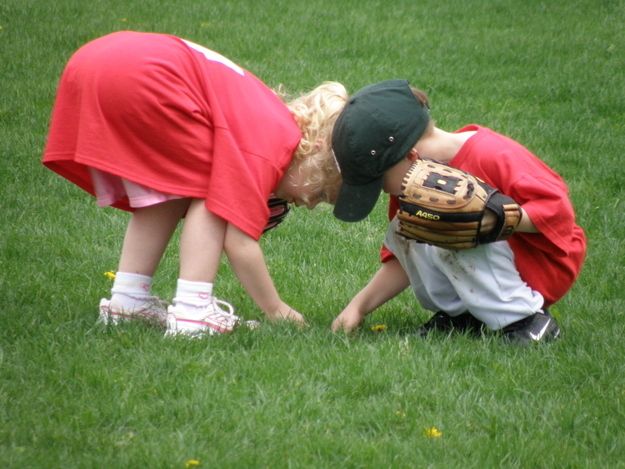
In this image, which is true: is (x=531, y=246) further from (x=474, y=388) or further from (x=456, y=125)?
(x=456, y=125)

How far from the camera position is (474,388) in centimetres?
365

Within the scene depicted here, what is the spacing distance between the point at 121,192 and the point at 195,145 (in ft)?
1.48

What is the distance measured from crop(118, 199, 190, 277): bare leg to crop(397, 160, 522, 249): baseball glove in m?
0.92

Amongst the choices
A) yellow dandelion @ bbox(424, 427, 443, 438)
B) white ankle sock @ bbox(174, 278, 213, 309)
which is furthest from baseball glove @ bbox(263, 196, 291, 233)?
yellow dandelion @ bbox(424, 427, 443, 438)

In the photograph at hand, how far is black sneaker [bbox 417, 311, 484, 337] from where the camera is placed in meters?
4.38

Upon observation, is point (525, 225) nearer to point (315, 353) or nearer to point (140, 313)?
point (315, 353)

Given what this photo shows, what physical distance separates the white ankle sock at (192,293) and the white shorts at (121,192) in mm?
317

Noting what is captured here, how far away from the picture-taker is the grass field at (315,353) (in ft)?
10.5

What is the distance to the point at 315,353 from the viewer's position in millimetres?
3861

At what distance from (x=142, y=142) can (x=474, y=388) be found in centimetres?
148

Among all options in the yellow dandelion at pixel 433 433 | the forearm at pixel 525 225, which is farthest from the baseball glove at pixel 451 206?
the yellow dandelion at pixel 433 433

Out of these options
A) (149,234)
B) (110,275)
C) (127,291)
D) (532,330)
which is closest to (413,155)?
(532,330)

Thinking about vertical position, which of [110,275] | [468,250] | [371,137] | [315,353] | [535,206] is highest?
[371,137]

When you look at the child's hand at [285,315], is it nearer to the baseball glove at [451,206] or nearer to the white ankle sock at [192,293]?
the white ankle sock at [192,293]
